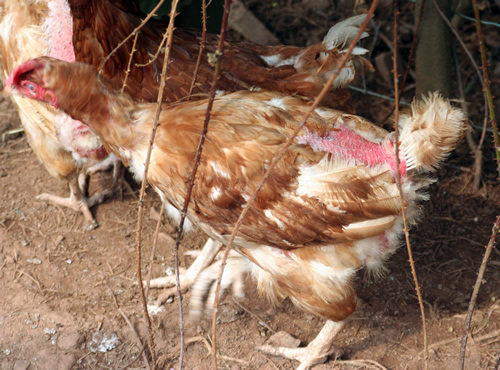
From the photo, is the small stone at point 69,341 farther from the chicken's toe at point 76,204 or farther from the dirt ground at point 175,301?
the chicken's toe at point 76,204

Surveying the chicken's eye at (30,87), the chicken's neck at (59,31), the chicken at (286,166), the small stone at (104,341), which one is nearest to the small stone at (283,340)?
the chicken at (286,166)

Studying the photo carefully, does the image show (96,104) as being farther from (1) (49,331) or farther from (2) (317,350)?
(2) (317,350)

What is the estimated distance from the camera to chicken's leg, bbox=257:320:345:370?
294 cm

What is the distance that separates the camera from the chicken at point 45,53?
3.19 metres

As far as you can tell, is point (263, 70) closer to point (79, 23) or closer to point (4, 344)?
point (79, 23)

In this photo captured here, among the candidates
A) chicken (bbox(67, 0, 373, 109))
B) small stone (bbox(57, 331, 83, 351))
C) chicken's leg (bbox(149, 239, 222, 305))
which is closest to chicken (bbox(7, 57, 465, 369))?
chicken (bbox(67, 0, 373, 109))

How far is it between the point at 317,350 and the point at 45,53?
93.0 inches

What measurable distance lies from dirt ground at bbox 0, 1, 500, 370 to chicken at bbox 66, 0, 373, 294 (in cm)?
39

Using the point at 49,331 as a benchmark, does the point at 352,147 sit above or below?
above

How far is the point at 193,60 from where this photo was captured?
3182 mm

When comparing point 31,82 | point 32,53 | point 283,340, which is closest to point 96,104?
point 31,82

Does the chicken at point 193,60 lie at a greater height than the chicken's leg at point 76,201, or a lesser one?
greater

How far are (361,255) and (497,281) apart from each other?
125 cm

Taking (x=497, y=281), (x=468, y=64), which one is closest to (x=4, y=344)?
(x=497, y=281)
